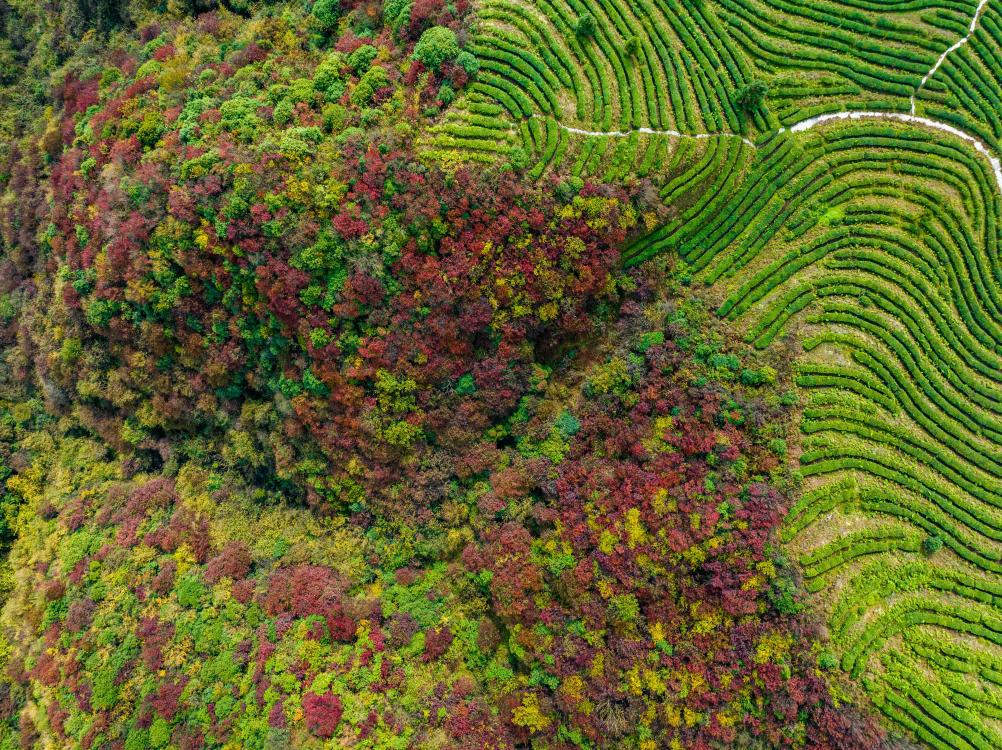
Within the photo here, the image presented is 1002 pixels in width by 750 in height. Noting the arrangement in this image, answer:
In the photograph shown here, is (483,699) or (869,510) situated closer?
(869,510)

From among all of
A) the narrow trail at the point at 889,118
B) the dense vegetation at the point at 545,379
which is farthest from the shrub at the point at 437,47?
the narrow trail at the point at 889,118

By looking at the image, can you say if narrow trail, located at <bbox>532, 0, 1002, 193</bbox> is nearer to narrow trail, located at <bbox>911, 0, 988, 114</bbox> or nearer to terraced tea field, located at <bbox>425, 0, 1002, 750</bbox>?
narrow trail, located at <bbox>911, 0, 988, 114</bbox>

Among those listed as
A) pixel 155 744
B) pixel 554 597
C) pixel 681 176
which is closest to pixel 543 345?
pixel 681 176

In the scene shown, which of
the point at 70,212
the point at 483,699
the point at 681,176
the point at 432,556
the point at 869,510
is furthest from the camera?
the point at 70,212

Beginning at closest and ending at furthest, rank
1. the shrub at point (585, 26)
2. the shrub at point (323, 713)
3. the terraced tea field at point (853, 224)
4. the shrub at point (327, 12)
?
the terraced tea field at point (853, 224) → the shrub at point (585, 26) → the shrub at point (323, 713) → the shrub at point (327, 12)

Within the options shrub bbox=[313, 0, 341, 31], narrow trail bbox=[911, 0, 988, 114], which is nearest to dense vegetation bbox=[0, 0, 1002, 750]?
shrub bbox=[313, 0, 341, 31]

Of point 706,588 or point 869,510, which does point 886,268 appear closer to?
point 869,510

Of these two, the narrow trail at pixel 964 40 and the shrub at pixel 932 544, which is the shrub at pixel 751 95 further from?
the shrub at pixel 932 544

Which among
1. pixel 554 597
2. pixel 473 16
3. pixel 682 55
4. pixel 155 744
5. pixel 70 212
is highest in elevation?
pixel 682 55
